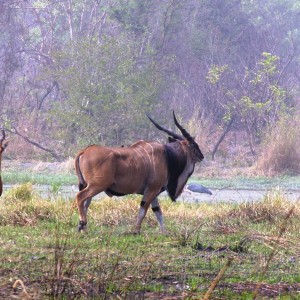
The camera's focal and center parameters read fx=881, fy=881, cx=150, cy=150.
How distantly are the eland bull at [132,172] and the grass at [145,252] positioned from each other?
1.02ft

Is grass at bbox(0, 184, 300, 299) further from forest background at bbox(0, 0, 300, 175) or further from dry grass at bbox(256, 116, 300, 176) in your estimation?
forest background at bbox(0, 0, 300, 175)

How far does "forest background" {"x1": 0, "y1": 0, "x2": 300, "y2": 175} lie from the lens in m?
24.8

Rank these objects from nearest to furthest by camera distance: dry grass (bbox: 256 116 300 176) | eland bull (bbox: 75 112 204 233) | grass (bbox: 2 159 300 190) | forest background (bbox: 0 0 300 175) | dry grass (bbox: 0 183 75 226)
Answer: eland bull (bbox: 75 112 204 233) < dry grass (bbox: 0 183 75 226) < grass (bbox: 2 159 300 190) < dry grass (bbox: 256 116 300 176) < forest background (bbox: 0 0 300 175)

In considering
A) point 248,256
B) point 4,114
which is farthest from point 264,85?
point 248,256

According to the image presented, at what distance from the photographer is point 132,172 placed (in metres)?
9.78

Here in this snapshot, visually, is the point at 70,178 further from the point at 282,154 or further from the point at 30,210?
the point at 30,210

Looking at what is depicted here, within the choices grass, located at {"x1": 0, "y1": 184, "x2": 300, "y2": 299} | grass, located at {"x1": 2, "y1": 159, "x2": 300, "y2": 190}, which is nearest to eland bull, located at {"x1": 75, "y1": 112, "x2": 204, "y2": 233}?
grass, located at {"x1": 0, "y1": 184, "x2": 300, "y2": 299}

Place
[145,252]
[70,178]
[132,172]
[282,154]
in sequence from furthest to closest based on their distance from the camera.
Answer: [282,154], [70,178], [132,172], [145,252]

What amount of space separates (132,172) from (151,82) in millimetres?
16124

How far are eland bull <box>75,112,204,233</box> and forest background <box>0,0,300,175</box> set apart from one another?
11718mm

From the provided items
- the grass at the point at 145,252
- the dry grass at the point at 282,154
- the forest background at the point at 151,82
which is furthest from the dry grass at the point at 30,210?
the forest background at the point at 151,82

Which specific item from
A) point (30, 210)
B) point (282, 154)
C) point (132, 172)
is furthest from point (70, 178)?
point (132, 172)

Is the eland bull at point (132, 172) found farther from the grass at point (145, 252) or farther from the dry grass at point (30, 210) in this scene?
the dry grass at point (30, 210)

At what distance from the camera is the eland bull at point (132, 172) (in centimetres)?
956
